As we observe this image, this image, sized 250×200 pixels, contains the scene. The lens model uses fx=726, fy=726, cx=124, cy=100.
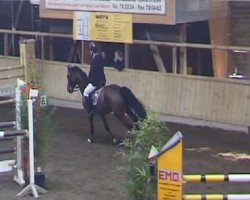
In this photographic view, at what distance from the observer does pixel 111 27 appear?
17.6 metres

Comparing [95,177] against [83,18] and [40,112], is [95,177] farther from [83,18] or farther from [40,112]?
[83,18]

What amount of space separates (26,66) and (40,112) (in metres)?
4.25

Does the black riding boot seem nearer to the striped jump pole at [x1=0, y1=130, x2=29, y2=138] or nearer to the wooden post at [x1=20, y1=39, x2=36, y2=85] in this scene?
the wooden post at [x1=20, y1=39, x2=36, y2=85]

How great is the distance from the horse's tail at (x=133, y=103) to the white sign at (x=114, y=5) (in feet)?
10.1

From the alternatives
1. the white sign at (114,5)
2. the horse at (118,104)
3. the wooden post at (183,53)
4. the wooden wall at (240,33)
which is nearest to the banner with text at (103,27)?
the white sign at (114,5)

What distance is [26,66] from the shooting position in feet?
48.4

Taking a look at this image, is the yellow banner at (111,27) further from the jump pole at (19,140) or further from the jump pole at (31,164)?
the jump pole at (31,164)

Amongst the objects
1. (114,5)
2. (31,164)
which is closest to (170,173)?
(31,164)

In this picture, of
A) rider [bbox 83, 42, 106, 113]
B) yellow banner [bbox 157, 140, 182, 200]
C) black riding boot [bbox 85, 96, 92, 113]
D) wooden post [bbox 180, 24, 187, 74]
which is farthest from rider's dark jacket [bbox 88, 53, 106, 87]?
yellow banner [bbox 157, 140, 182, 200]

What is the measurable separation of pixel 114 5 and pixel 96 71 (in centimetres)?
335

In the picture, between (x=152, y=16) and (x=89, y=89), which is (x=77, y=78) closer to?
(x=89, y=89)

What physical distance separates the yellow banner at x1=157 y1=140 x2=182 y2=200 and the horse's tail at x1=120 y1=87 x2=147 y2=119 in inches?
269

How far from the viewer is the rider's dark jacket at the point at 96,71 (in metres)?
14.3

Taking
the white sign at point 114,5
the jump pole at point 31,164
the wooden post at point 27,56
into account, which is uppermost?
the white sign at point 114,5
